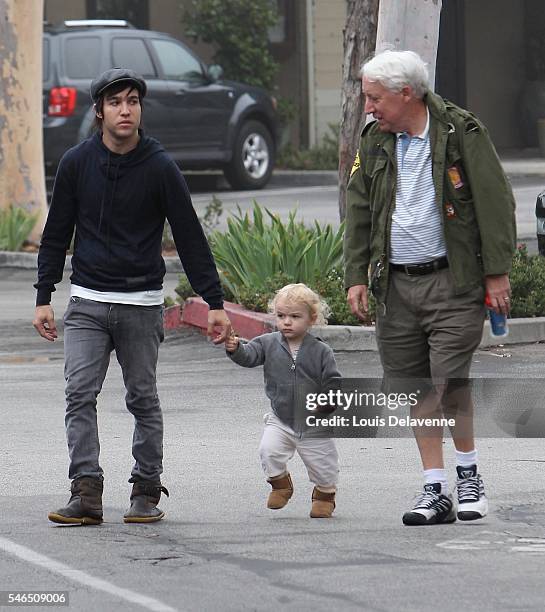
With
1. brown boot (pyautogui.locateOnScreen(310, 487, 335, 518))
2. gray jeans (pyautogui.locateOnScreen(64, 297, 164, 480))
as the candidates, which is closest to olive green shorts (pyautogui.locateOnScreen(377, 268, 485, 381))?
brown boot (pyautogui.locateOnScreen(310, 487, 335, 518))

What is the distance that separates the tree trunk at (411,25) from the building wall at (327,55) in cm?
1571

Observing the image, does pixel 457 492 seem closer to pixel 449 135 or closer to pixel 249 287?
pixel 449 135

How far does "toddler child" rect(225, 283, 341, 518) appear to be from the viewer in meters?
6.93

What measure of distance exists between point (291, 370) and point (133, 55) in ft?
54.0

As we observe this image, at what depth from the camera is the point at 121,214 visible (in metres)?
6.94

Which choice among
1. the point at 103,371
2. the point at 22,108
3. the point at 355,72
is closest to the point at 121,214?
the point at 103,371

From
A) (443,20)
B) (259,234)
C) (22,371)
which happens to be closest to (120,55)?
(443,20)

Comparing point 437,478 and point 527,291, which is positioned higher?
point 437,478

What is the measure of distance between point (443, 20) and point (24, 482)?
22.6m

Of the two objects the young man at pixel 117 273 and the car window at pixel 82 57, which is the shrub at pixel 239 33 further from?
the young man at pixel 117 273

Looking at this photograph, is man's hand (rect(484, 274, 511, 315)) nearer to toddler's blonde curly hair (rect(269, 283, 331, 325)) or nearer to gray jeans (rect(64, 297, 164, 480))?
toddler's blonde curly hair (rect(269, 283, 331, 325))

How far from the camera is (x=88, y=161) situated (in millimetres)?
6984

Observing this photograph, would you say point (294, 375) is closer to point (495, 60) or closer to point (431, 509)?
point (431, 509)

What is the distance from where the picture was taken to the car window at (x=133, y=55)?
22656mm
